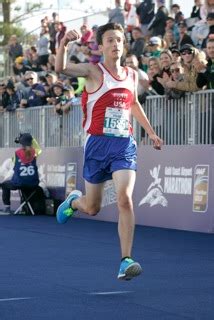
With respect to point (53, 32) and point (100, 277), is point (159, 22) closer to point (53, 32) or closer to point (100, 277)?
point (53, 32)

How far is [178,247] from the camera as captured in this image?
13258 millimetres

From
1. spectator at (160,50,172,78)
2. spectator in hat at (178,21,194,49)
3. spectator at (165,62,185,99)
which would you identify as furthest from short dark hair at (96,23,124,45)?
spectator in hat at (178,21,194,49)

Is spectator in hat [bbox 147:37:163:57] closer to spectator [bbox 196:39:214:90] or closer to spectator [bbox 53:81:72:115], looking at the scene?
spectator [bbox 53:81:72:115]

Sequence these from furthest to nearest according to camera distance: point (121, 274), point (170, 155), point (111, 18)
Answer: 1. point (111, 18)
2. point (170, 155)
3. point (121, 274)

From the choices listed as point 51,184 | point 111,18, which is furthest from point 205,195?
point 111,18

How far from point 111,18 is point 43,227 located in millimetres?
8920

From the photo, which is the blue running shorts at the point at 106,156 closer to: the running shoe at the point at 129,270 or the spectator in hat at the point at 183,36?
the running shoe at the point at 129,270

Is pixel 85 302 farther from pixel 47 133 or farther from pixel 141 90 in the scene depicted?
pixel 47 133

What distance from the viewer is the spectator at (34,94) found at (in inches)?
866

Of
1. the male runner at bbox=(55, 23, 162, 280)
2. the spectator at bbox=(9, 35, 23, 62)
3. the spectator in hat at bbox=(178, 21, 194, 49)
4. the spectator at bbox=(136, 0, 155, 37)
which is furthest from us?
the spectator at bbox=(9, 35, 23, 62)

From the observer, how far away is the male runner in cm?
915

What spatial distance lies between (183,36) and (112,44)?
10.4m

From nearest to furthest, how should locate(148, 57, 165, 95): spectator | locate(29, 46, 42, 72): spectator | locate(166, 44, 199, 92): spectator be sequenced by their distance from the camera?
locate(166, 44, 199, 92): spectator, locate(148, 57, 165, 95): spectator, locate(29, 46, 42, 72): spectator

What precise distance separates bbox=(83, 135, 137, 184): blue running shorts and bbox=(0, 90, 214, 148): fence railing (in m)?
6.43
